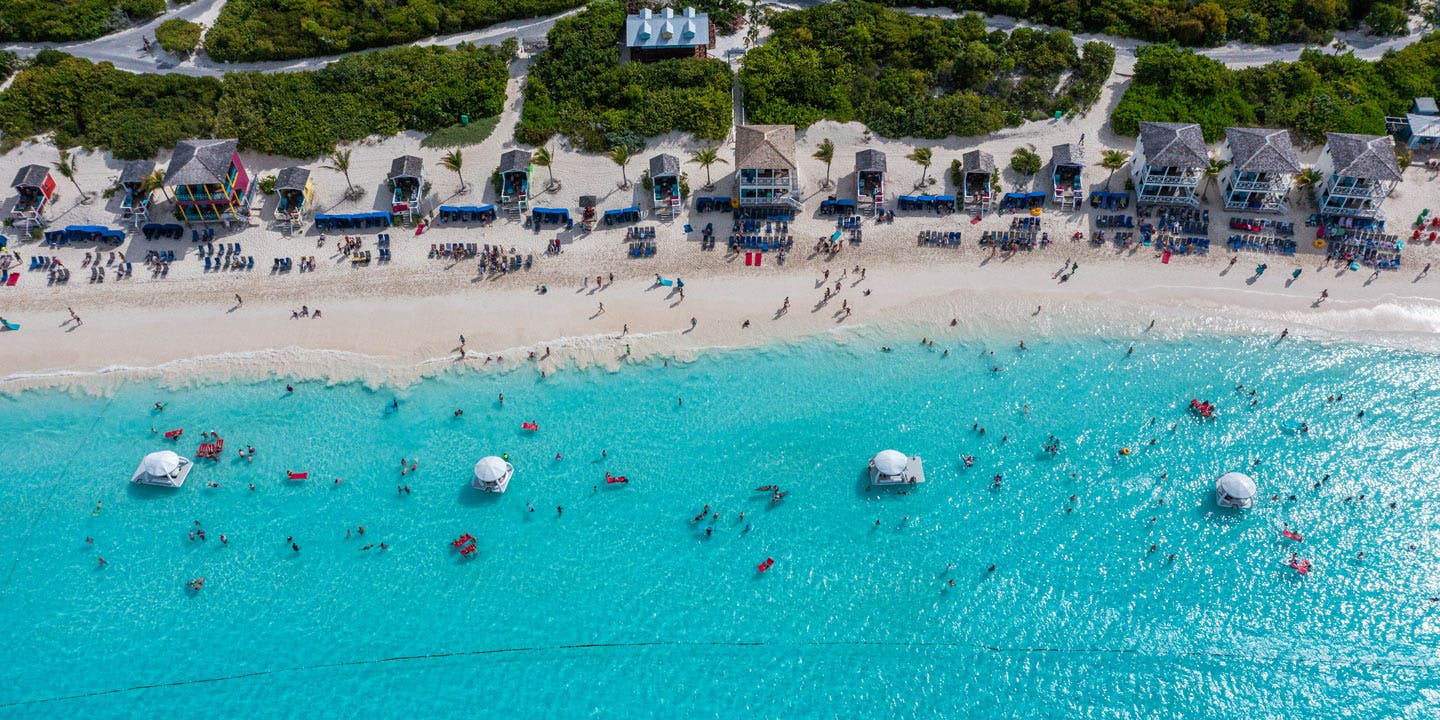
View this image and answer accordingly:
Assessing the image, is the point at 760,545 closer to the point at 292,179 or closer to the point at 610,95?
the point at 610,95

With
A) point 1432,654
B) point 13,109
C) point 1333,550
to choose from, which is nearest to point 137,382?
point 13,109

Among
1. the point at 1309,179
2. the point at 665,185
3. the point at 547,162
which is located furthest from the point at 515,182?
the point at 1309,179

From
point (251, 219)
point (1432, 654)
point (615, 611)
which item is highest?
point (251, 219)

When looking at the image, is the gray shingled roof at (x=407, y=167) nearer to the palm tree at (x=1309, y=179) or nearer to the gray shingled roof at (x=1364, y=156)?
the palm tree at (x=1309, y=179)

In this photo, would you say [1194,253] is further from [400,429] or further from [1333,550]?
[400,429]

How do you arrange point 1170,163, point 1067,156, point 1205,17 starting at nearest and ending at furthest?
1. point 1170,163
2. point 1067,156
3. point 1205,17

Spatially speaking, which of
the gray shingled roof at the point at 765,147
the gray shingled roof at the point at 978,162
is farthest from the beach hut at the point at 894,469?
the gray shingled roof at the point at 978,162
